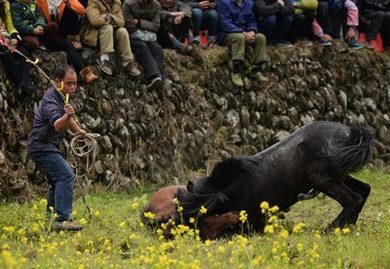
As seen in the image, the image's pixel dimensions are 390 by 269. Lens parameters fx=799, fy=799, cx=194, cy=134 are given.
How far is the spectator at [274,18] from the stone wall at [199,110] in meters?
0.35

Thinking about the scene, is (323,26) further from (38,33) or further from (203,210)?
(203,210)

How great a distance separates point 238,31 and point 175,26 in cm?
116

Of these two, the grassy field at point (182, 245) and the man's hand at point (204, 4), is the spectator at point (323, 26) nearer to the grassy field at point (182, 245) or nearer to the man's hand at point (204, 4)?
the man's hand at point (204, 4)

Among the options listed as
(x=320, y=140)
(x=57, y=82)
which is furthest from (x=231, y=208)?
(x=57, y=82)

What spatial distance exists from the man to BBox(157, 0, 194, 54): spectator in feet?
16.7

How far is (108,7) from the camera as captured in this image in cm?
1187

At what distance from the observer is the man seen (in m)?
8.25

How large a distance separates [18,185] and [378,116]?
903 centimetres

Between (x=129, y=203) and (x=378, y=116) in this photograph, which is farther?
(x=378, y=116)

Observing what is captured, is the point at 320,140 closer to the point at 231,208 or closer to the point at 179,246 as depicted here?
the point at 231,208

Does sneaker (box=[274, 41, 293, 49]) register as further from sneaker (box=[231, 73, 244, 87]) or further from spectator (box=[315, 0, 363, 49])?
sneaker (box=[231, 73, 244, 87])

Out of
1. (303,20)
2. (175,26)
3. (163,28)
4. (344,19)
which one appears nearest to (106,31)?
(163,28)

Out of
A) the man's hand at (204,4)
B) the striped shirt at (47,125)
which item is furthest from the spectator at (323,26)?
the striped shirt at (47,125)

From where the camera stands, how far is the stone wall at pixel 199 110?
11078mm
